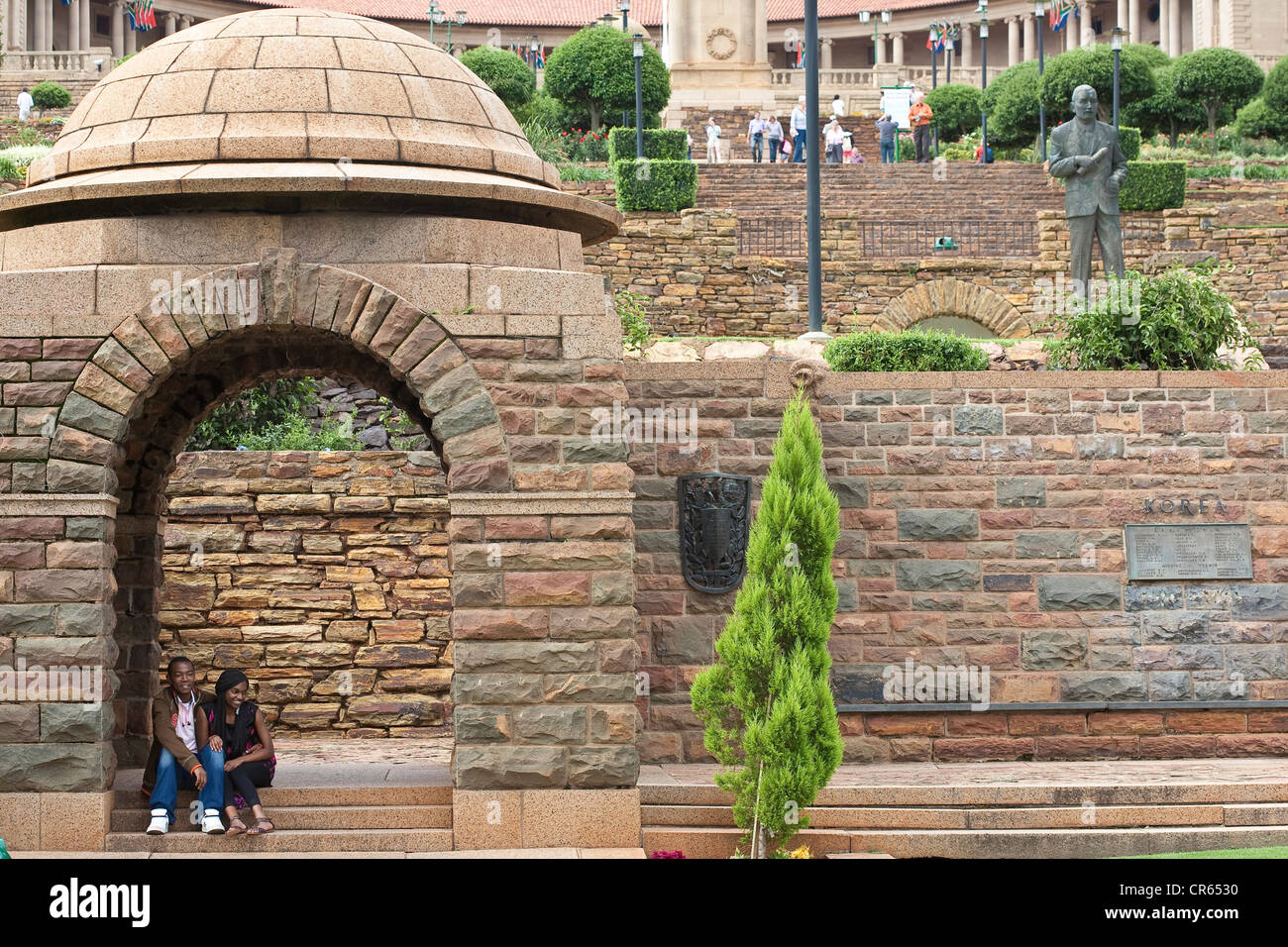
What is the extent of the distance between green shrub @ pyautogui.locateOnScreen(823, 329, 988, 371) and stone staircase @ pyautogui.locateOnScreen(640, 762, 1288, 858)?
209 inches

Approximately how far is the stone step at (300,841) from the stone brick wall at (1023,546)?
8.79 ft

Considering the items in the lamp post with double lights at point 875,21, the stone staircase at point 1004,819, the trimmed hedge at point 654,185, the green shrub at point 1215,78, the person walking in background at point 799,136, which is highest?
the lamp post with double lights at point 875,21

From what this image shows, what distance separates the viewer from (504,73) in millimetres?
37031

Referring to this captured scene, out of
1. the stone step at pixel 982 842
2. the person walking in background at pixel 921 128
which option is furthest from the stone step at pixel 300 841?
the person walking in background at pixel 921 128

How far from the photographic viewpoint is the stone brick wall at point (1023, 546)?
39.6ft

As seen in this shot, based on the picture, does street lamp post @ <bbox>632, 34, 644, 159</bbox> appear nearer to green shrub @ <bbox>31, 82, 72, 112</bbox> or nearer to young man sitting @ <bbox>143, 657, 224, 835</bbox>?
green shrub @ <bbox>31, 82, 72, 112</bbox>

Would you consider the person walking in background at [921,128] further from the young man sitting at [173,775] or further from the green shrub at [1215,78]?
the young man sitting at [173,775]

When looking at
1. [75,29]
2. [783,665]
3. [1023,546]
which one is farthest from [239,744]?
[75,29]

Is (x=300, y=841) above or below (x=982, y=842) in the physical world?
above

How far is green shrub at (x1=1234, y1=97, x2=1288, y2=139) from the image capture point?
124ft

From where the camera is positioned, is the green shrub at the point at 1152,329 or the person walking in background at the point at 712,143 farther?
the person walking in background at the point at 712,143

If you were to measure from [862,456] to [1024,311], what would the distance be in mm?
14190

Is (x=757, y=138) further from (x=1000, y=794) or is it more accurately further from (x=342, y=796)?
(x=342, y=796)

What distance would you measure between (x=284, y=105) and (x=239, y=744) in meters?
3.98
